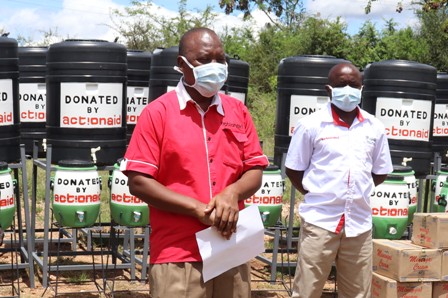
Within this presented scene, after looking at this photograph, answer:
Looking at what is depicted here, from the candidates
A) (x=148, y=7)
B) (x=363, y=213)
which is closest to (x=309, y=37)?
(x=148, y=7)

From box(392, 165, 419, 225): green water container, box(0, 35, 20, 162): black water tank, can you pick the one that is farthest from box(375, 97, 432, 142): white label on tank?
box(0, 35, 20, 162): black water tank

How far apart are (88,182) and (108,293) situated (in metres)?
1.11

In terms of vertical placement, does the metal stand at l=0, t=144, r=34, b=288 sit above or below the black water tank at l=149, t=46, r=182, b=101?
below

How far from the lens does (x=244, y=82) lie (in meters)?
7.54

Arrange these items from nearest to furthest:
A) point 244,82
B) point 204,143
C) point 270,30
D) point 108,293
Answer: point 204,143, point 108,293, point 244,82, point 270,30

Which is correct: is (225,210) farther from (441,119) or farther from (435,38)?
(435,38)

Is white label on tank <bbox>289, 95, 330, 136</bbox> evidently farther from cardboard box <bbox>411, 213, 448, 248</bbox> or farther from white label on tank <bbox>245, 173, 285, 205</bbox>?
cardboard box <bbox>411, 213, 448, 248</bbox>

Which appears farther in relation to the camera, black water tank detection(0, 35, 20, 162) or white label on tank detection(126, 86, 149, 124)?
white label on tank detection(126, 86, 149, 124)

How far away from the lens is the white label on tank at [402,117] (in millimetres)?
6465

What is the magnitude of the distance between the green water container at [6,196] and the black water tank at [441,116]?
429cm

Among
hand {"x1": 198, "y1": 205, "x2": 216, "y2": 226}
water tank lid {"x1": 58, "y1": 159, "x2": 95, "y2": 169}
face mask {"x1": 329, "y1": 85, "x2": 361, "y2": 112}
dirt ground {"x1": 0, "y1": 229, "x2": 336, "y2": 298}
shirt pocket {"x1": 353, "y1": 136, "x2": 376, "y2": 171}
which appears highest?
face mask {"x1": 329, "y1": 85, "x2": 361, "y2": 112}

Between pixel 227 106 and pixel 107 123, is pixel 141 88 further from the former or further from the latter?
pixel 227 106

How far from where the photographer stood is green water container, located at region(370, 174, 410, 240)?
19.6 feet

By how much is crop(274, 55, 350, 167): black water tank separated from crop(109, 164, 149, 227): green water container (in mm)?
1436
